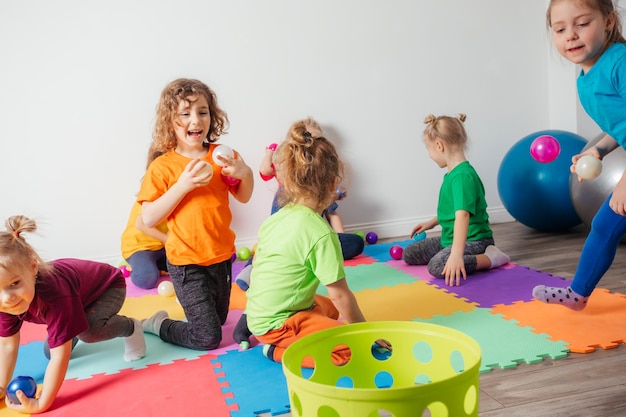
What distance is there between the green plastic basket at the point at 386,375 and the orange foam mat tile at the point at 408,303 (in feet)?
1.64

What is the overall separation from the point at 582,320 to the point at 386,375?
84 cm

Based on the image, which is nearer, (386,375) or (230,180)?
(386,375)

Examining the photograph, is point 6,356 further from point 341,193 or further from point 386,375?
point 341,193

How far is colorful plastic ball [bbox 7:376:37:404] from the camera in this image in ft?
5.92

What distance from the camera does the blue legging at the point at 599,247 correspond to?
209 centimetres

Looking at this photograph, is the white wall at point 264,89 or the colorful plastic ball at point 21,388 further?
the white wall at point 264,89

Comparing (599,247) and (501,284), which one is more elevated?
(599,247)

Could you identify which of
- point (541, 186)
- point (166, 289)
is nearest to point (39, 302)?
point (166, 289)

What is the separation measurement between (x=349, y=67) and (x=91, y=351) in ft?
7.74

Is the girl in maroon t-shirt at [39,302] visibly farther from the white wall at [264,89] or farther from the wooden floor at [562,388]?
the white wall at [264,89]

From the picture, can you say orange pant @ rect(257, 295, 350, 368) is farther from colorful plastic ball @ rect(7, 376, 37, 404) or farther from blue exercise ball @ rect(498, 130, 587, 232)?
blue exercise ball @ rect(498, 130, 587, 232)

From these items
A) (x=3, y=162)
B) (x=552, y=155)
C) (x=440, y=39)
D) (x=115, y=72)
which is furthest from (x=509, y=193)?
(x=3, y=162)

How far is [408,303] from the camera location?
8.52ft

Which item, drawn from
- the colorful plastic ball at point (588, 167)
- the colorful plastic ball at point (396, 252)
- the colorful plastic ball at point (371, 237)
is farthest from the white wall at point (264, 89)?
the colorful plastic ball at point (588, 167)
